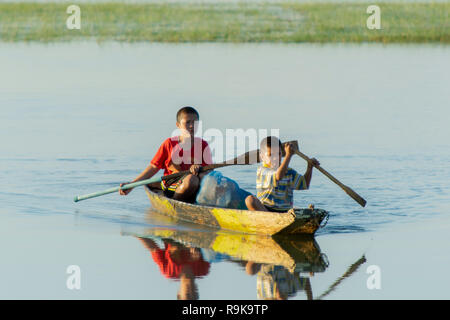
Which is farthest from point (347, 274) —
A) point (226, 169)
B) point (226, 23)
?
point (226, 23)

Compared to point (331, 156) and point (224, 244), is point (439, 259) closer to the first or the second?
point (224, 244)

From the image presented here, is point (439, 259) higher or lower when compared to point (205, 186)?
lower

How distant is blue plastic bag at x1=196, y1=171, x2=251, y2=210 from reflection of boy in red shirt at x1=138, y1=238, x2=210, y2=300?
75 centimetres

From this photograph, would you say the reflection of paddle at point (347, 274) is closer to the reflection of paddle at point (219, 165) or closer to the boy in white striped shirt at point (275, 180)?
the boy in white striped shirt at point (275, 180)

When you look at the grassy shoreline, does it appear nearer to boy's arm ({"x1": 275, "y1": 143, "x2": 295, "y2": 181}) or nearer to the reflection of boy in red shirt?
boy's arm ({"x1": 275, "y1": 143, "x2": 295, "y2": 181})

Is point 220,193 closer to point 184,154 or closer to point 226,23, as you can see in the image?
point 184,154

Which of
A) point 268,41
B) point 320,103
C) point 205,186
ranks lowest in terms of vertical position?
point 205,186

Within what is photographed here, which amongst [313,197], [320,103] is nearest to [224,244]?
[313,197]

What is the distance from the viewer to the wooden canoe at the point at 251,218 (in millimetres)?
8148

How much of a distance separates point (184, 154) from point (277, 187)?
1.22 m

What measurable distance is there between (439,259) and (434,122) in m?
7.97

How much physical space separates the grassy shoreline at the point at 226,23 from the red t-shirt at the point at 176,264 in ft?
67.7

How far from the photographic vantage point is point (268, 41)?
2828 centimetres

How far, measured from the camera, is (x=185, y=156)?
9.31 metres
